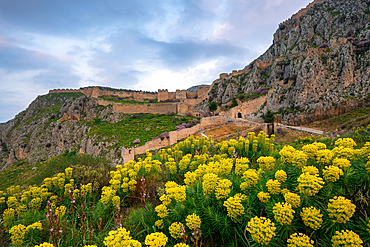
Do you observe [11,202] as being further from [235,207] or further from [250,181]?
[250,181]

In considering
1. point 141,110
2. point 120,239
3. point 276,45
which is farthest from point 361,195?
point 276,45

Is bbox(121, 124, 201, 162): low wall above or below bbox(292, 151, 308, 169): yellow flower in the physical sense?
below

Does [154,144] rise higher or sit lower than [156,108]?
lower

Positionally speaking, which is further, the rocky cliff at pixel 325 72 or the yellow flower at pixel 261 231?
the rocky cliff at pixel 325 72

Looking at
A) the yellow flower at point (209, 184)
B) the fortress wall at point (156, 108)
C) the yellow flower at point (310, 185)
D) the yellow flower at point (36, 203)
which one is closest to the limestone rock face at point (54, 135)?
the fortress wall at point (156, 108)

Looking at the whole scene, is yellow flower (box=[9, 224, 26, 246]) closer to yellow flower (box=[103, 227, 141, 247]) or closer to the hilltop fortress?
yellow flower (box=[103, 227, 141, 247])

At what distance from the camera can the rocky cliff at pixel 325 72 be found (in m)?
26.0

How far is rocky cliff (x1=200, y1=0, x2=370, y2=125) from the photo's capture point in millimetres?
26047

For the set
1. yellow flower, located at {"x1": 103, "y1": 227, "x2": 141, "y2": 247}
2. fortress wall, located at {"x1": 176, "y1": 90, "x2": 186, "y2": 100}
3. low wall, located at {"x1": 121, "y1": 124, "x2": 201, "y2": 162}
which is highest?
fortress wall, located at {"x1": 176, "y1": 90, "x2": 186, "y2": 100}

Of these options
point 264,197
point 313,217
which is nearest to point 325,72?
point 264,197

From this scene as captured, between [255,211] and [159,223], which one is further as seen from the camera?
[159,223]

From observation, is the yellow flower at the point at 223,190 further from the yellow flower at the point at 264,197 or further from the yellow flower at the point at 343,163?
the yellow flower at the point at 343,163

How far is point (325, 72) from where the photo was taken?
29594 millimetres

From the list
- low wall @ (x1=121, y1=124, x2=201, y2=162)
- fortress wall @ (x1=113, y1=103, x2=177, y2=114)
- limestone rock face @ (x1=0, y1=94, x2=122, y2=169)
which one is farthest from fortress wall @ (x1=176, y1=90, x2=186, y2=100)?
low wall @ (x1=121, y1=124, x2=201, y2=162)
